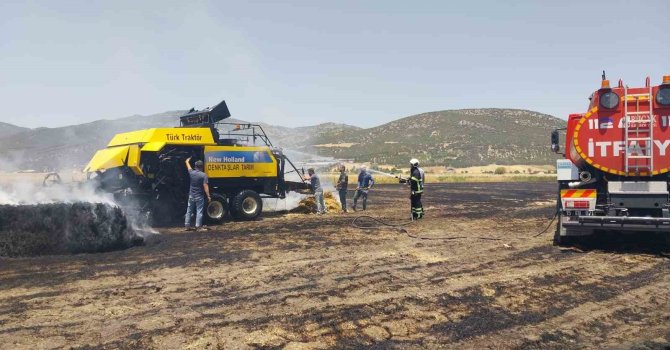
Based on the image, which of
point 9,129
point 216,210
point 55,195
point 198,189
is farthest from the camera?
point 9,129

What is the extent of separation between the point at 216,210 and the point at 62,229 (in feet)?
16.0

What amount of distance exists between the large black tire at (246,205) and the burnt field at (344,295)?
12.3 feet

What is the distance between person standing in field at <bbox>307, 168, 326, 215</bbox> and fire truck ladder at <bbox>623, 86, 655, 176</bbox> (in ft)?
30.0

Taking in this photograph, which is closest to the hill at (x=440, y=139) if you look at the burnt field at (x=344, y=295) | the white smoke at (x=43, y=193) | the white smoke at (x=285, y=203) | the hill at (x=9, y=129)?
the hill at (x=9, y=129)

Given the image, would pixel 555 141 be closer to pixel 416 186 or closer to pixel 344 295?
pixel 416 186

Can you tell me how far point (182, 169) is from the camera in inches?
521

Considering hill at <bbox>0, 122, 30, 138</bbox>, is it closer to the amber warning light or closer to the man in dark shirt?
the man in dark shirt

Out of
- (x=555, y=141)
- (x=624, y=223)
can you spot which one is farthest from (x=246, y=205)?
(x=624, y=223)

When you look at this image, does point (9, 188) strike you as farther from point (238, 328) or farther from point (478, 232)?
point (478, 232)

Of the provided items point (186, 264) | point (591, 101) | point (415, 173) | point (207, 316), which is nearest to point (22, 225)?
point (186, 264)

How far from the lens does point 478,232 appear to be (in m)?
11.5

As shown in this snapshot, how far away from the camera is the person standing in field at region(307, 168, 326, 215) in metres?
15.5

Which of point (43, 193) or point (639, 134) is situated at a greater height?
point (639, 134)

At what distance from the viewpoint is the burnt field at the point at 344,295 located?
4.55 meters
